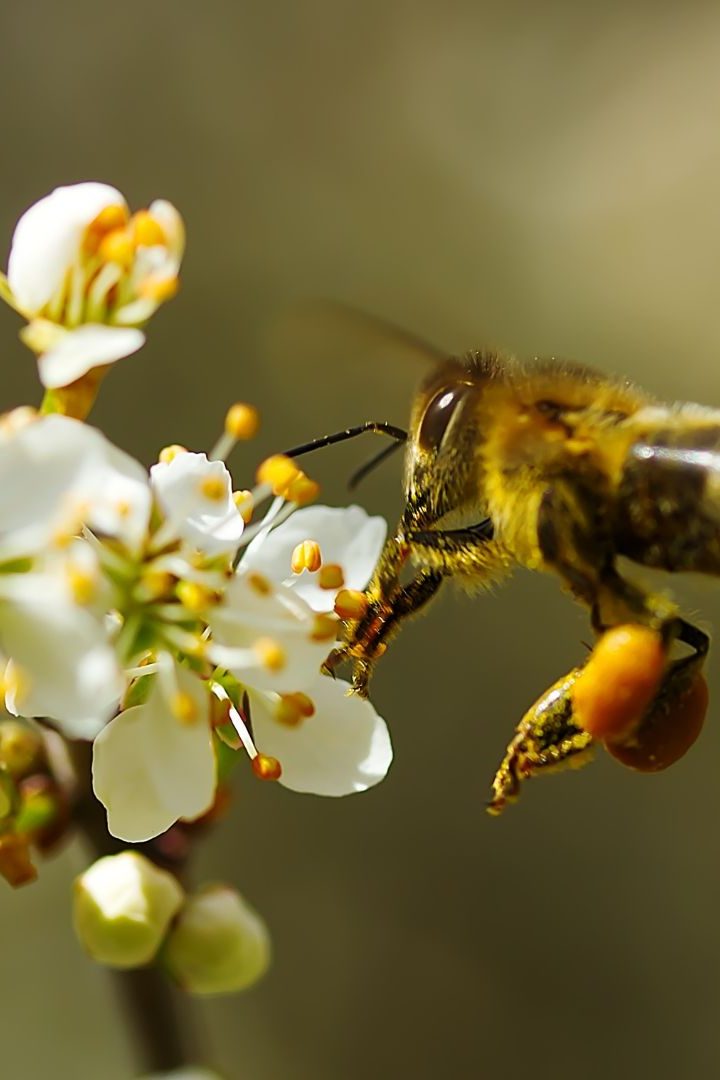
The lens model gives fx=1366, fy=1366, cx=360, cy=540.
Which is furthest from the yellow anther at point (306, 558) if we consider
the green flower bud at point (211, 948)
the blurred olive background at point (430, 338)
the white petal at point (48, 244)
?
the blurred olive background at point (430, 338)

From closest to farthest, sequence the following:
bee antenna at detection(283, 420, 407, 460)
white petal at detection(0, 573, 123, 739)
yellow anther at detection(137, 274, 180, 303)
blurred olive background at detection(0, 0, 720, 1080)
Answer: white petal at detection(0, 573, 123, 739)
yellow anther at detection(137, 274, 180, 303)
bee antenna at detection(283, 420, 407, 460)
blurred olive background at detection(0, 0, 720, 1080)

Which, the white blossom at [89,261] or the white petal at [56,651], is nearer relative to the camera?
the white petal at [56,651]

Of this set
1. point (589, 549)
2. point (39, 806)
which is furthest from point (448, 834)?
point (589, 549)

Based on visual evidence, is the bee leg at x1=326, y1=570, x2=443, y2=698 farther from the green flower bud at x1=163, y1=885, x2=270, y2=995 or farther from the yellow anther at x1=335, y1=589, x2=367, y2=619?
the green flower bud at x1=163, y1=885, x2=270, y2=995

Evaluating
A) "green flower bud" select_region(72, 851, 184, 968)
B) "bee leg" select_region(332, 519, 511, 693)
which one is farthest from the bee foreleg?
"green flower bud" select_region(72, 851, 184, 968)

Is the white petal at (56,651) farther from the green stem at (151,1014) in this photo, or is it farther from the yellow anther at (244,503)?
the green stem at (151,1014)
